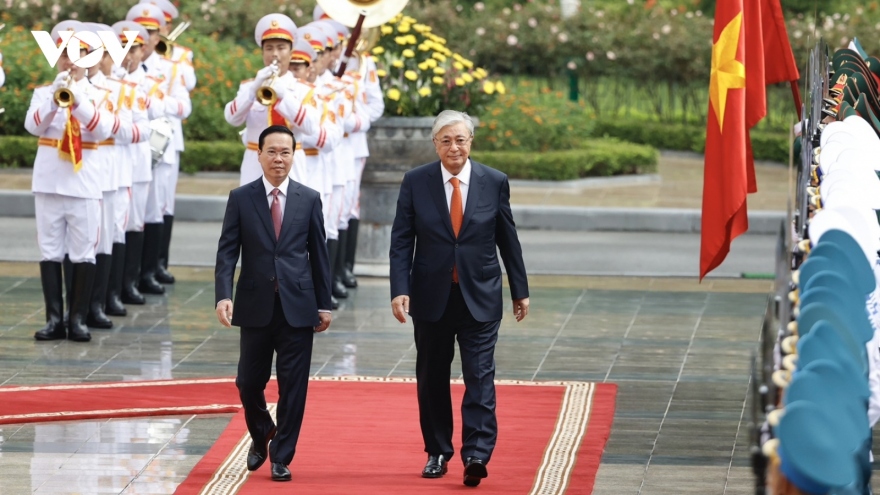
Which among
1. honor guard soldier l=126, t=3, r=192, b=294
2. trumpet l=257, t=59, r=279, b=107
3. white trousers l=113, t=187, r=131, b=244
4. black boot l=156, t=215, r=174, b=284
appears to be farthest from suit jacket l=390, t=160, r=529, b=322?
black boot l=156, t=215, r=174, b=284

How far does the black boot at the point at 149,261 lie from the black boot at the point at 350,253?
1.39 metres

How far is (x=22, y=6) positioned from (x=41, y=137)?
14.6 m

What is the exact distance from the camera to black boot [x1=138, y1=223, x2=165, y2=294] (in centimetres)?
1298

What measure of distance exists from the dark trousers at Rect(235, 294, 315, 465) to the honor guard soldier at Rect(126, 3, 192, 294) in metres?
5.28

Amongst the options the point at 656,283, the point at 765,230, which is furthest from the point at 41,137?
the point at 765,230

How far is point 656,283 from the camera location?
13906 millimetres

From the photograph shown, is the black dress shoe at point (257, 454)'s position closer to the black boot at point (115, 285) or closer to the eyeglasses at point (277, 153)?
the eyeglasses at point (277, 153)

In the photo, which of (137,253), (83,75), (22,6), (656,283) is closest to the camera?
(83,75)

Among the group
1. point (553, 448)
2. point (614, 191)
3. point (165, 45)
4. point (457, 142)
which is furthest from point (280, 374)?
point (614, 191)

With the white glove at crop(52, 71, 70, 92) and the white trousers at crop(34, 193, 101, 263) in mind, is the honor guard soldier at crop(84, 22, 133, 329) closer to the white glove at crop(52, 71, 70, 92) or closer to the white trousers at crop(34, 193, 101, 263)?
the white trousers at crop(34, 193, 101, 263)

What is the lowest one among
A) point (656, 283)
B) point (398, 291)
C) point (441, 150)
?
point (656, 283)

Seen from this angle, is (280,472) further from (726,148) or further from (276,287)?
(726,148)

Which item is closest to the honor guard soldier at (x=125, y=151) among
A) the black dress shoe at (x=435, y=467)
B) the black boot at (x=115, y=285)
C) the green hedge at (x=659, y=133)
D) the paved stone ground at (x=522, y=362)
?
the black boot at (x=115, y=285)

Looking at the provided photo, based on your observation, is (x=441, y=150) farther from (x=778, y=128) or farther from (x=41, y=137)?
(x=778, y=128)
